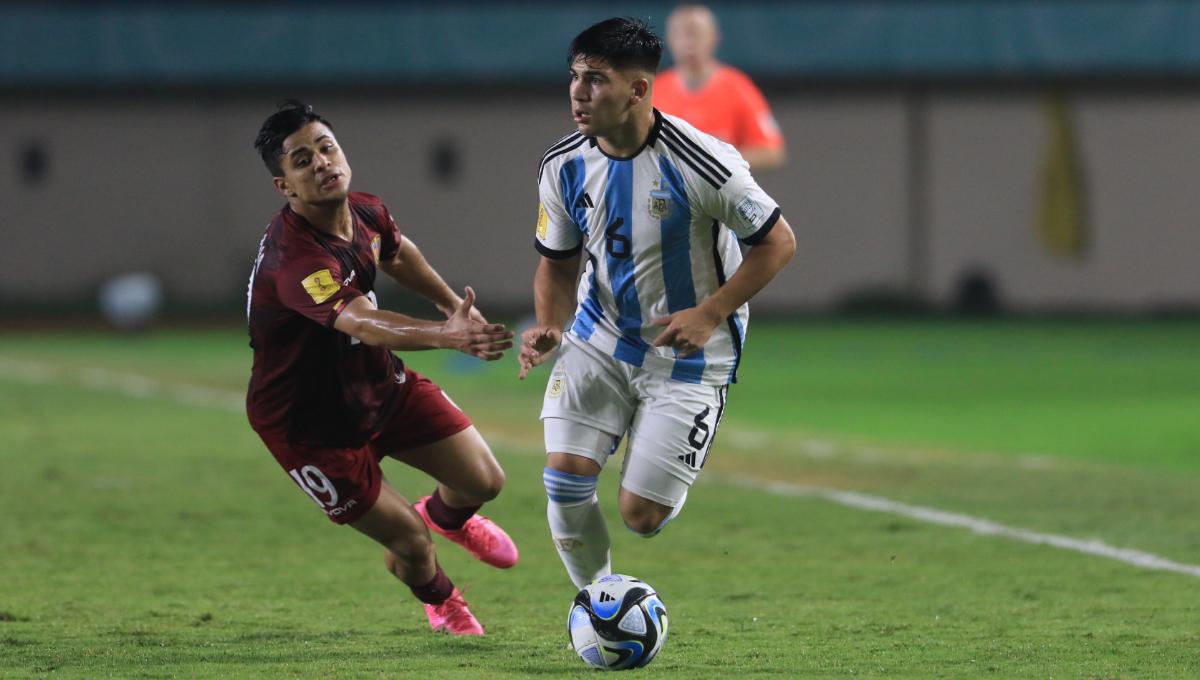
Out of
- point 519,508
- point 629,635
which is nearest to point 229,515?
point 519,508

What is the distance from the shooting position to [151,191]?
3584 cm

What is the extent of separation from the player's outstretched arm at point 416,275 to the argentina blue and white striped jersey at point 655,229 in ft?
1.88

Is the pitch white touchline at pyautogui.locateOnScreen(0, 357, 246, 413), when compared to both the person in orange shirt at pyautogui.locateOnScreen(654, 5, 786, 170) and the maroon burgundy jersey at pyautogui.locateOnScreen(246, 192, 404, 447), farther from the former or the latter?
the maroon burgundy jersey at pyautogui.locateOnScreen(246, 192, 404, 447)

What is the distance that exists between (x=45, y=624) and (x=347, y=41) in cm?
2920

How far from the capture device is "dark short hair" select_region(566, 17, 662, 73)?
19.5 ft

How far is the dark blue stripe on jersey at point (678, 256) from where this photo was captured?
6.09 metres

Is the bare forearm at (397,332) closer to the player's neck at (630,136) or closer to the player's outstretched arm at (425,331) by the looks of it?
the player's outstretched arm at (425,331)

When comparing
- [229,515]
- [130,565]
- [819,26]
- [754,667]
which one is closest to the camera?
[754,667]

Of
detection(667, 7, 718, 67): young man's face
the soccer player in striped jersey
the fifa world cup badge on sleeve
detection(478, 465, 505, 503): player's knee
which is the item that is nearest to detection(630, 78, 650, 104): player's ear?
the soccer player in striped jersey

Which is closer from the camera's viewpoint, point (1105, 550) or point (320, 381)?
point (320, 381)

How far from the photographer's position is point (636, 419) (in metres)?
6.34

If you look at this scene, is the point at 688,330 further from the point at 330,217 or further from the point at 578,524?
the point at 330,217

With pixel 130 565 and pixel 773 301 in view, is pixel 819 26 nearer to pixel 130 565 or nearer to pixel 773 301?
pixel 773 301

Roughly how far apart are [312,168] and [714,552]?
332 cm
